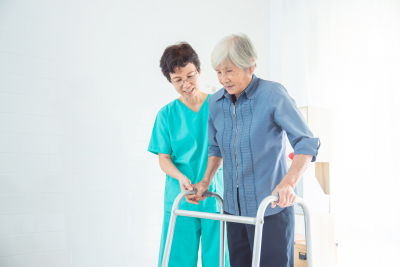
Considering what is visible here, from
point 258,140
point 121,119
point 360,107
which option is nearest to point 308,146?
point 258,140

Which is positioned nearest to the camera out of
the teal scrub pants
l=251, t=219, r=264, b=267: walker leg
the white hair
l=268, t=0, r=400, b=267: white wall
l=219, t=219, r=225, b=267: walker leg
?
l=251, t=219, r=264, b=267: walker leg

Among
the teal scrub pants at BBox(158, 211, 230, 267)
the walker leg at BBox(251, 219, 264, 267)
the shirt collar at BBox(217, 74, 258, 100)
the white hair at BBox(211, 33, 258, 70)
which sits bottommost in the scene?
the teal scrub pants at BBox(158, 211, 230, 267)

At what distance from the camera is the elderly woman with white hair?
1170 mm

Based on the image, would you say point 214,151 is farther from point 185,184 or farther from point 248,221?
point 248,221

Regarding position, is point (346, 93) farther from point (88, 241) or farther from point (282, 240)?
point (88, 241)

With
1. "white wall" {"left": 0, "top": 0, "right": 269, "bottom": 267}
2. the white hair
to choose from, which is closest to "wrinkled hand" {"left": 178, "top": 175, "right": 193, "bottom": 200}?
the white hair

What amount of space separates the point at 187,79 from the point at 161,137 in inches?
12.9

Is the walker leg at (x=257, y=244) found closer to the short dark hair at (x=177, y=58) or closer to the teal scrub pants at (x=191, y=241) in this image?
the teal scrub pants at (x=191, y=241)

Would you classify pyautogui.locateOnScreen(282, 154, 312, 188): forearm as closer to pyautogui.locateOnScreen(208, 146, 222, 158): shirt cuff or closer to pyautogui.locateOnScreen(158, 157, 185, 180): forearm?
pyautogui.locateOnScreen(208, 146, 222, 158): shirt cuff

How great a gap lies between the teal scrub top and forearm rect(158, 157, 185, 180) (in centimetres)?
4

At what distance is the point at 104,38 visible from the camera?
2609 mm

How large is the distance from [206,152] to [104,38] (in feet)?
4.89

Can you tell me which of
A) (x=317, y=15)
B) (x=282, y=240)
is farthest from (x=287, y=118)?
(x=317, y=15)

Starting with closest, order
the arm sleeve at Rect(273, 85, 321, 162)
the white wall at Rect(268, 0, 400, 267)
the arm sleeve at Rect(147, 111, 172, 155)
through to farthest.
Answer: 1. the arm sleeve at Rect(273, 85, 321, 162)
2. the arm sleeve at Rect(147, 111, 172, 155)
3. the white wall at Rect(268, 0, 400, 267)
